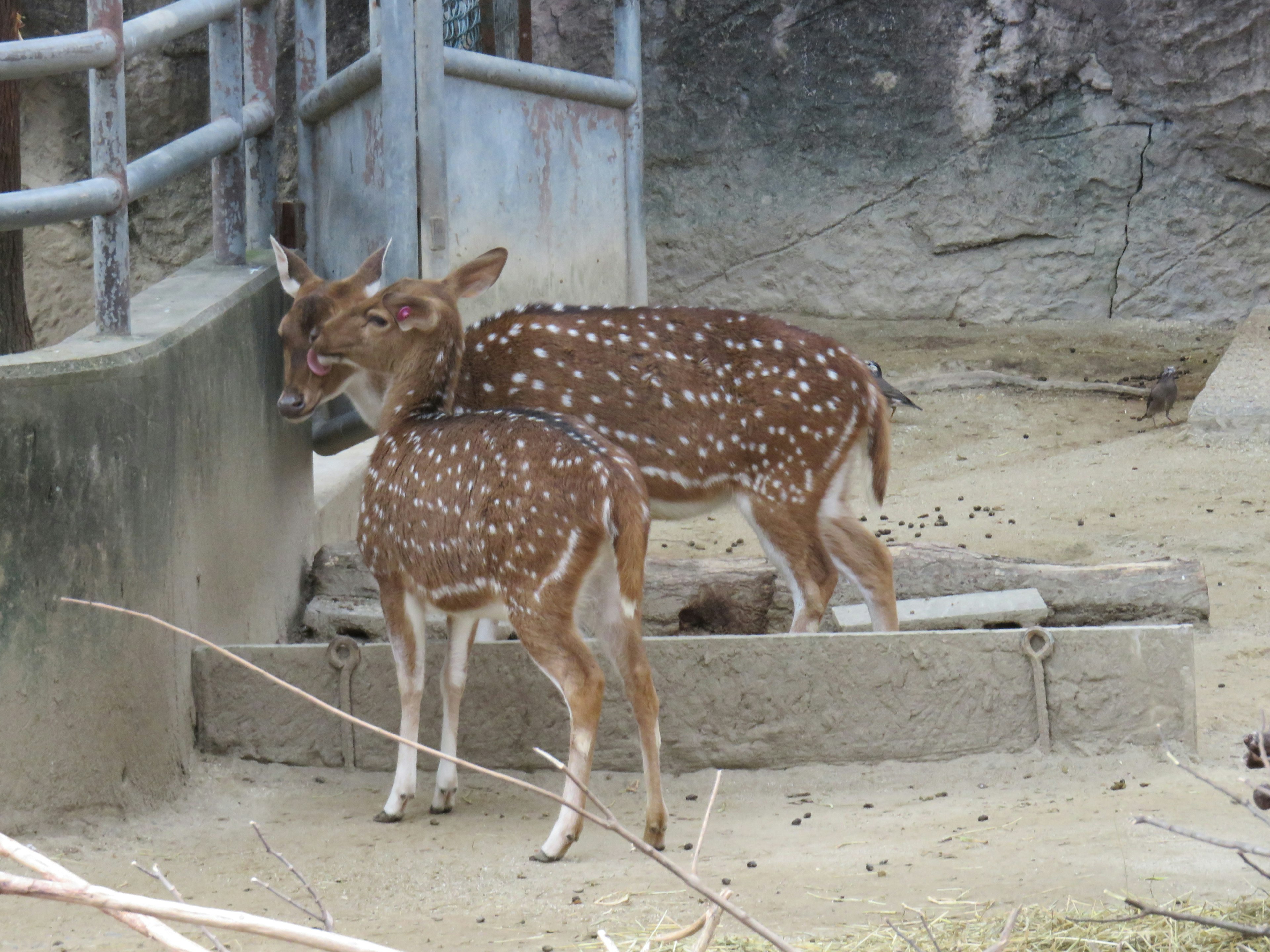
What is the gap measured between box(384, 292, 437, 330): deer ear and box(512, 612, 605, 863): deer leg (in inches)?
44.5

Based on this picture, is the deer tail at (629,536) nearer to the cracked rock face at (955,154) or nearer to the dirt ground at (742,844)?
the dirt ground at (742,844)

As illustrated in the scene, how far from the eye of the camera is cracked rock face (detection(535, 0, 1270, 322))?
10797 millimetres

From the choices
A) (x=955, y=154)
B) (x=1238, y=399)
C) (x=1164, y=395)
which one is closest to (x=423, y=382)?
(x=1238, y=399)

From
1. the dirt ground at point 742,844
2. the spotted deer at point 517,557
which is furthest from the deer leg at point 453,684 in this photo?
the dirt ground at point 742,844

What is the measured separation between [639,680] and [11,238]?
448 centimetres

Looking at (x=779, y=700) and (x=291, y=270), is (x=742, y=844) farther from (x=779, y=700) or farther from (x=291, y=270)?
(x=291, y=270)

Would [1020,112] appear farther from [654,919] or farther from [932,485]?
[654,919]

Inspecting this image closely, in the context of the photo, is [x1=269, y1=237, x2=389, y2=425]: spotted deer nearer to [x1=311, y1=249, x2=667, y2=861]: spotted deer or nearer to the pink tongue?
the pink tongue

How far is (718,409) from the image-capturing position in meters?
4.95

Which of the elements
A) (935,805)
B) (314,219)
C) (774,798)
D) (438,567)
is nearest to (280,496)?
(314,219)

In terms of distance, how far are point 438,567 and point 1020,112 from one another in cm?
811

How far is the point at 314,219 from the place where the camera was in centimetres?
594

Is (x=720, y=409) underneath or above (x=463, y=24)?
underneath

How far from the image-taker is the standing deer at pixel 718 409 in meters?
4.92
